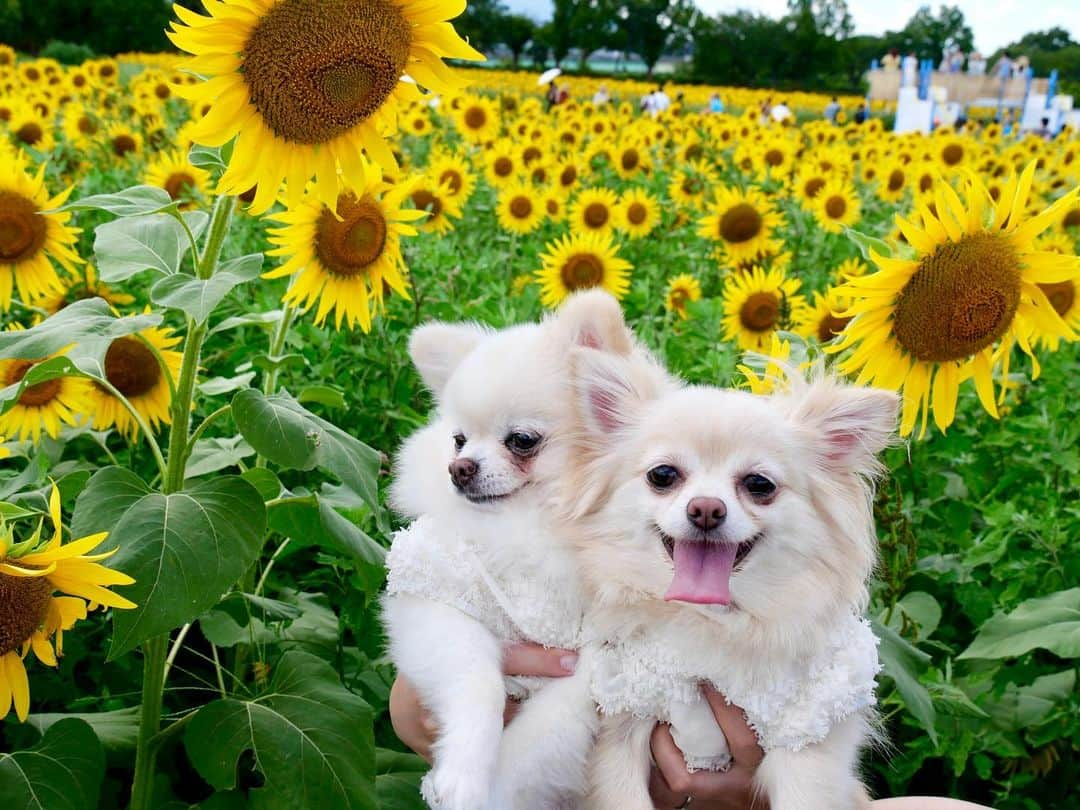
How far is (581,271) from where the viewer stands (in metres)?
5.11

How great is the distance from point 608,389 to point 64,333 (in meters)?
1.08

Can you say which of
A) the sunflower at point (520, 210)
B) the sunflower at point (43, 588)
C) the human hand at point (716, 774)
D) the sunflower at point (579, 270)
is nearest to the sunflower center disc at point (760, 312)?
the sunflower at point (579, 270)

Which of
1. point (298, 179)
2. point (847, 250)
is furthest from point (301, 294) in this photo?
point (847, 250)

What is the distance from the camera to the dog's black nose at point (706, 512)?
168 centimetres

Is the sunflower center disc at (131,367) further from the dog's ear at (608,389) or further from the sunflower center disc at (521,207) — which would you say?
the sunflower center disc at (521,207)

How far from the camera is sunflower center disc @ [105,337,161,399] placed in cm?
293

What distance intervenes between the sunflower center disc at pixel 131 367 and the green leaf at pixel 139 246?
0.75 metres

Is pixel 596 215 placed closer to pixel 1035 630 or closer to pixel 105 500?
pixel 1035 630

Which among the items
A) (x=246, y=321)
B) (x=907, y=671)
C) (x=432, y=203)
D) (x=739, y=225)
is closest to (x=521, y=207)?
(x=432, y=203)

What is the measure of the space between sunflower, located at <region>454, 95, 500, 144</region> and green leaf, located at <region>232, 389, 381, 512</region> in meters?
6.98

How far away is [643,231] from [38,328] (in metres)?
4.96

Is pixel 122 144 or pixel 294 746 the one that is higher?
pixel 122 144

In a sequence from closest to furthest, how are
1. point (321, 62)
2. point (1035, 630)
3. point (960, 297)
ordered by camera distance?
point (321, 62)
point (960, 297)
point (1035, 630)

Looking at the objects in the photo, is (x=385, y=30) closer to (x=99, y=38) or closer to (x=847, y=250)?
(x=847, y=250)
